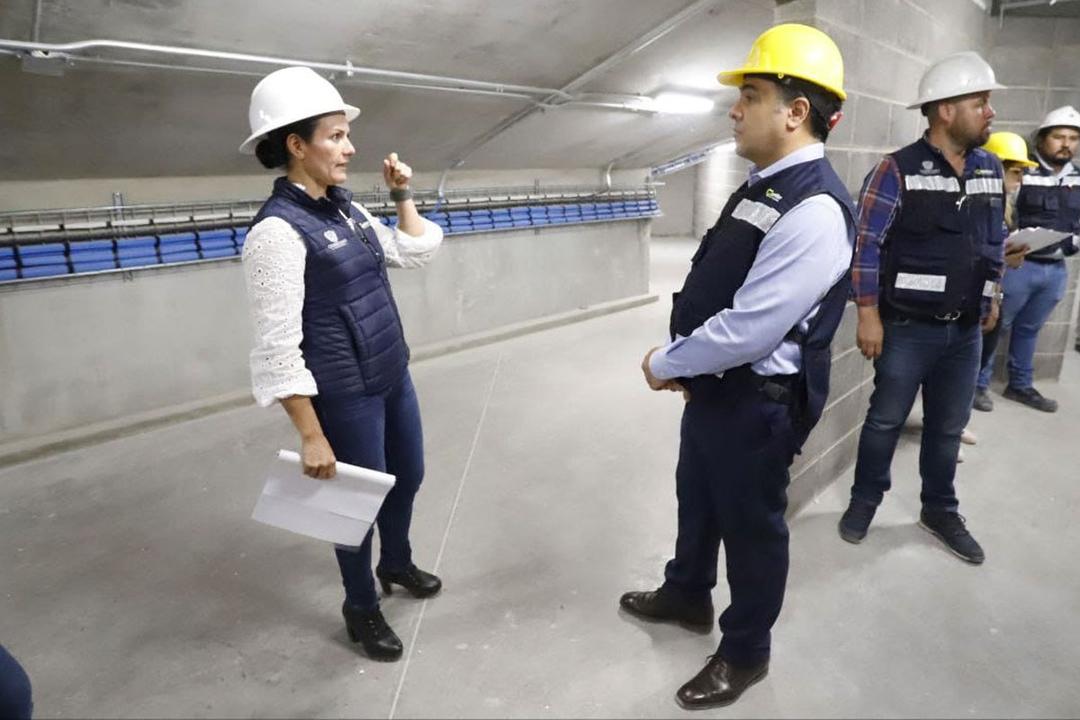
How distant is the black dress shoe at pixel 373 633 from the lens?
163 cm

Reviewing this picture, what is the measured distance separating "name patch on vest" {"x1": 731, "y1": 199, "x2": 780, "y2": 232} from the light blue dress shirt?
0.01 meters

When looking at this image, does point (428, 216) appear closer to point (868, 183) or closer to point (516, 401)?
point (516, 401)

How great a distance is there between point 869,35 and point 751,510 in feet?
5.76

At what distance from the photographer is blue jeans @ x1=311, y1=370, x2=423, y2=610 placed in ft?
4.80

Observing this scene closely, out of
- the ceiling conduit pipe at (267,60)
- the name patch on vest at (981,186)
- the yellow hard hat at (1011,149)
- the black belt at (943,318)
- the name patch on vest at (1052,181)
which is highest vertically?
the ceiling conduit pipe at (267,60)

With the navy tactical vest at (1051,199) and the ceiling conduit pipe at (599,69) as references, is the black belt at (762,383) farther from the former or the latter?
the navy tactical vest at (1051,199)

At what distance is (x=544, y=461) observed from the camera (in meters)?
2.74

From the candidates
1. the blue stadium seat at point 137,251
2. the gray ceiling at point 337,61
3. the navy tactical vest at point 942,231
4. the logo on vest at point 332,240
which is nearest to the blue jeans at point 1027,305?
the navy tactical vest at point 942,231

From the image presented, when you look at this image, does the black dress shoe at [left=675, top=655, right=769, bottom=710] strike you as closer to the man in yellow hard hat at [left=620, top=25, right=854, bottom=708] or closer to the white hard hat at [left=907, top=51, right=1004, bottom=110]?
the man in yellow hard hat at [left=620, top=25, right=854, bottom=708]

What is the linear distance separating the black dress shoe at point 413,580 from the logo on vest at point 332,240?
101 cm

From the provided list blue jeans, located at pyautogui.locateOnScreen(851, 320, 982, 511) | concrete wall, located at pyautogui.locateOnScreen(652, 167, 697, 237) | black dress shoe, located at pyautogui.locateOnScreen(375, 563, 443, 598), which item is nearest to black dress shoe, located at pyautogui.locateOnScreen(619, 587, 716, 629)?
black dress shoe, located at pyautogui.locateOnScreen(375, 563, 443, 598)

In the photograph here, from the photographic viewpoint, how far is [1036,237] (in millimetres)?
2607

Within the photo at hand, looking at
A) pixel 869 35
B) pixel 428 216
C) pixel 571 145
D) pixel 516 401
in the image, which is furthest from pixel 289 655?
pixel 571 145

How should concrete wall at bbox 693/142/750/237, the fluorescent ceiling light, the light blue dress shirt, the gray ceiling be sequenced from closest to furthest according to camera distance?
the light blue dress shirt
the gray ceiling
the fluorescent ceiling light
concrete wall at bbox 693/142/750/237
